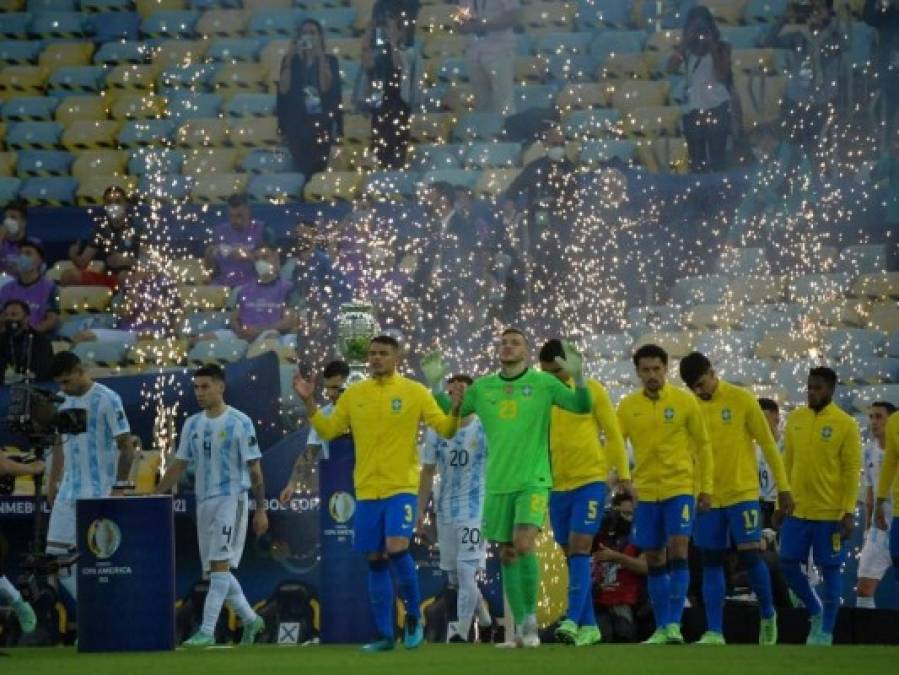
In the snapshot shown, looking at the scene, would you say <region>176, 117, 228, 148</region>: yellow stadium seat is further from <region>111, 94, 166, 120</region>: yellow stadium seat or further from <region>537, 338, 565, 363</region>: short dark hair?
<region>537, 338, 565, 363</region>: short dark hair

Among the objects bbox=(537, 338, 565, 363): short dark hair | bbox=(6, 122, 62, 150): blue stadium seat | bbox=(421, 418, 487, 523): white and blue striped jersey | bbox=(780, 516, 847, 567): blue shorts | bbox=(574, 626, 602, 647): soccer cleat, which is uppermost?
bbox=(6, 122, 62, 150): blue stadium seat

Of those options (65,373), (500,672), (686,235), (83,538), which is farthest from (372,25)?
(500,672)

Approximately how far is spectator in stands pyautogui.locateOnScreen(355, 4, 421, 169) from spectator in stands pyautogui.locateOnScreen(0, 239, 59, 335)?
12.5ft

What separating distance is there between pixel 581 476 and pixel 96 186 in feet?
37.6

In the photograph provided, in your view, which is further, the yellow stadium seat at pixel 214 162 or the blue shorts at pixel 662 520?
the yellow stadium seat at pixel 214 162

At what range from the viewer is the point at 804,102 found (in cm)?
2361

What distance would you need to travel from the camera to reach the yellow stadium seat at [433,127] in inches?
973

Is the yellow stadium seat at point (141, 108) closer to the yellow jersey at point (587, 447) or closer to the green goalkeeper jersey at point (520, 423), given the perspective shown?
the yellow jersey at point (587, 447)

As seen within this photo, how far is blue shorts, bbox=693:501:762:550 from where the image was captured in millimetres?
15477

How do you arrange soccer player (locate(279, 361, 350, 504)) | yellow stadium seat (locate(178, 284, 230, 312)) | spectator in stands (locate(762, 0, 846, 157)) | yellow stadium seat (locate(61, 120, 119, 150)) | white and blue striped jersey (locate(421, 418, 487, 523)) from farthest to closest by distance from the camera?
yellow stadium seat (locate(61, 120, 119, 150)) < yellow stadium seat (locate(178, 284, 230, 312)) < spectator in stands (locate(762, 0, 846, 157)) < white and blue striped jersey (locate(421, 418, 487, 523)) < soccer player (locate(279, 361, 350, 504))

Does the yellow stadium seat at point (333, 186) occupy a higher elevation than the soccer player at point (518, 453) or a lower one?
higher

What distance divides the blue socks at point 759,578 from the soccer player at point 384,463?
233cm

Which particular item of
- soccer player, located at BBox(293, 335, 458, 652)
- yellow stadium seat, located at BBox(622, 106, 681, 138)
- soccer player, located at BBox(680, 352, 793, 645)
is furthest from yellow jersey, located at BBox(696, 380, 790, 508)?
yellow stadium seat, located at BBox(622, 106, 681, 138)

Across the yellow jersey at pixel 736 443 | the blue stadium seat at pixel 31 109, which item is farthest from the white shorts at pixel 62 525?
the blue stadium seat at pixel 31 109
